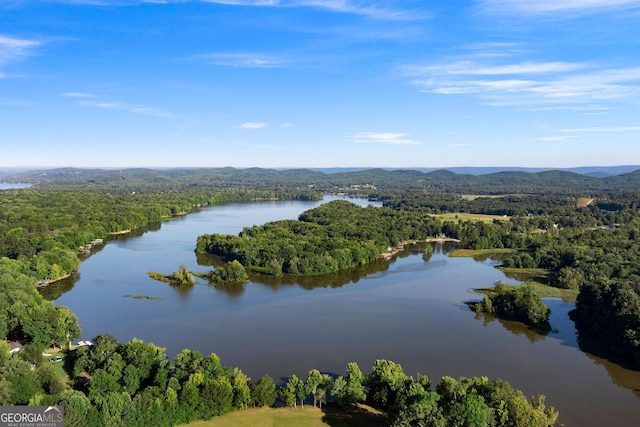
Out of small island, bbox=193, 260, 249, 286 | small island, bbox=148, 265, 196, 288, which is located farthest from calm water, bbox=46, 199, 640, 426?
small island, bbox=193, 260, 249, 286

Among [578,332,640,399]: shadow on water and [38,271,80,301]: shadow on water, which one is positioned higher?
[38,271,80,301]: shadow on water

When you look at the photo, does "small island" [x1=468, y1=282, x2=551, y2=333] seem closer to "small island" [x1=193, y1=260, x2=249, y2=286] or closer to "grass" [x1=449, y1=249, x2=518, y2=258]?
"small island" [x1=193, y1=260, x2=249, y2=286]

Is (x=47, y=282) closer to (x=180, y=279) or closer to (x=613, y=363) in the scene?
(x=180, y=279)

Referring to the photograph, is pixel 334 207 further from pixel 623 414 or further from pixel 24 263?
pixel 623 414

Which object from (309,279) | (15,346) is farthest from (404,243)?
(15,346)

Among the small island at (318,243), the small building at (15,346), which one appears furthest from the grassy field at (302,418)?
the small island at (318,243)

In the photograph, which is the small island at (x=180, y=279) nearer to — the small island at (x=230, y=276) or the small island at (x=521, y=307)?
the small island at (x=230, y=276)
